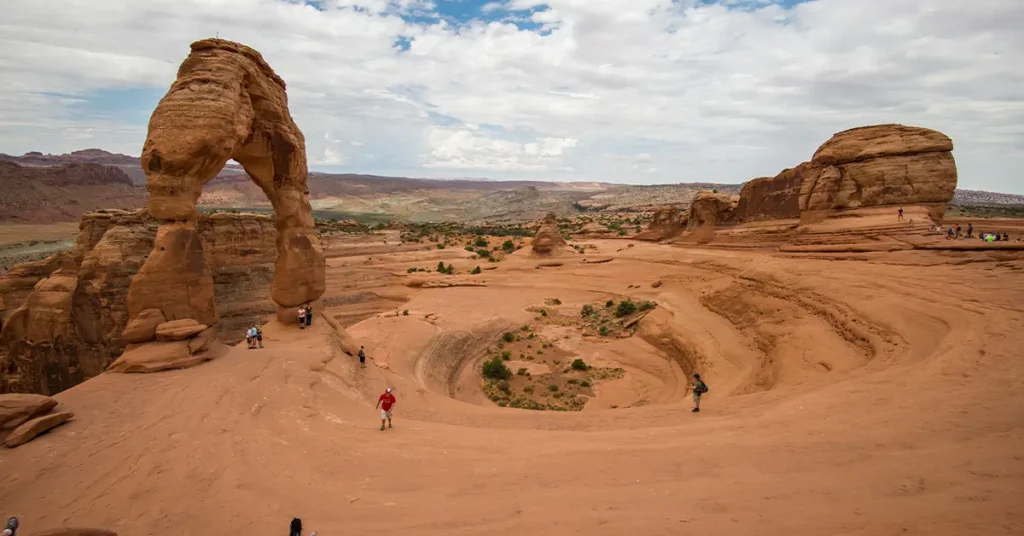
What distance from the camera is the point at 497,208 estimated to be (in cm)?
17200

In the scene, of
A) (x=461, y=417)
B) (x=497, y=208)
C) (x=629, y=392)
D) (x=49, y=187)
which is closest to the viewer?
(x=461, y=417)

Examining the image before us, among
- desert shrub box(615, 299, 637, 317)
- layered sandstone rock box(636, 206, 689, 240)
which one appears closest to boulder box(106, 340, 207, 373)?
desert shrub box(615, 299, 637, 317)

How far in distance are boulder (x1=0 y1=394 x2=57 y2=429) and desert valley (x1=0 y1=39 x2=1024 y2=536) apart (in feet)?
0.12

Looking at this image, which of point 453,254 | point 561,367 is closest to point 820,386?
point 561,367

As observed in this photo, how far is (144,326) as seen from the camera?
1050cm

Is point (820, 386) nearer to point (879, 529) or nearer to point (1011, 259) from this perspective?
point (879, 529)

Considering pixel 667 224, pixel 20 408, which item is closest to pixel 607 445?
pixel 20 408

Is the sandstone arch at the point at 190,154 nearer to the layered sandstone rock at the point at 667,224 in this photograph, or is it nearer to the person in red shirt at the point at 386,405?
the person in red shirt at the point at 386,405

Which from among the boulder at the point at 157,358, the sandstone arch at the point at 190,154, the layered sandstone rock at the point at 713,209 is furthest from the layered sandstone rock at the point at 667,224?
the boulder at the point at 157,358

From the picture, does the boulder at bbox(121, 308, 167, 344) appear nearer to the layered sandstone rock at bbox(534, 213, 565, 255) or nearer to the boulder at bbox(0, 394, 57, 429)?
the boulder at bbox(0, 394, 57, 429)

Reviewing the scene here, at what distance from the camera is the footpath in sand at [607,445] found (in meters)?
5.62

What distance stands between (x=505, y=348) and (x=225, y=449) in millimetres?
16071

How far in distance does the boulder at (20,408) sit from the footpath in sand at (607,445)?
1.60 feet

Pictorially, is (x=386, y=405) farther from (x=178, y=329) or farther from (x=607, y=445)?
(x=178, y=329)
